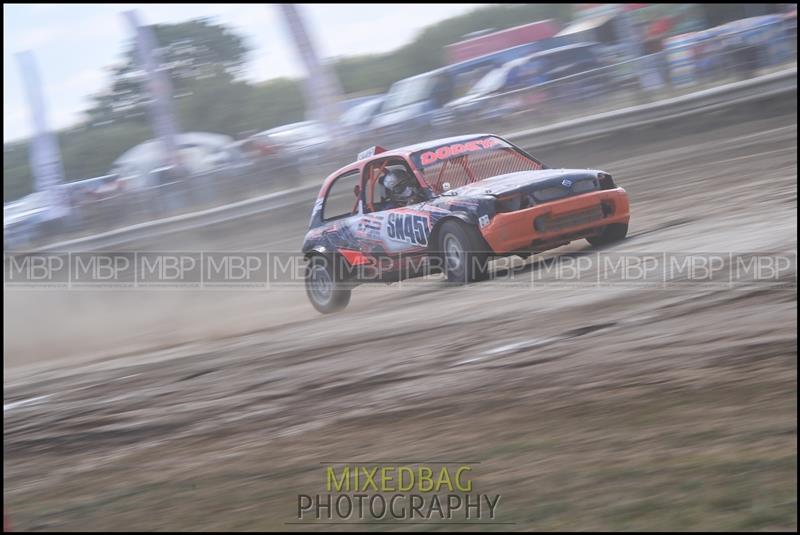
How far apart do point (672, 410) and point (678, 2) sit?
14396mm

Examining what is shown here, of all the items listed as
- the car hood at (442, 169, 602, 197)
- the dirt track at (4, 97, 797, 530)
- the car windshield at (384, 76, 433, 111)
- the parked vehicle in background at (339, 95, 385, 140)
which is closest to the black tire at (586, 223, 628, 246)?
the dirt track at (4, 97, 797, 530)

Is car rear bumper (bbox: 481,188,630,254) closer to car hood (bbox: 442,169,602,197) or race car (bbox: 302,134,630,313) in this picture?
race car (bbox: 302,134,630,313)

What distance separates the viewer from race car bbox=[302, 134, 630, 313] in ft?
27.3

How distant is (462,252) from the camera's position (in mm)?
8508

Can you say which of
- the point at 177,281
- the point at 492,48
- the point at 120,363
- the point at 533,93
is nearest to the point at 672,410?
the point at 120,363

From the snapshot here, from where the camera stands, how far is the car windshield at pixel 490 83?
16.2m

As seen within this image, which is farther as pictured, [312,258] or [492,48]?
[492,48]

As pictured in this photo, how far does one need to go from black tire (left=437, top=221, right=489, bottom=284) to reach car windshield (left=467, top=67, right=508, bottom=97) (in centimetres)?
783

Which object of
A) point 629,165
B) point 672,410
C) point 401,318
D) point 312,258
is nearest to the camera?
point 672,410

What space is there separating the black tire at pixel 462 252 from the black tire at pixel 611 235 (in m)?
1.16

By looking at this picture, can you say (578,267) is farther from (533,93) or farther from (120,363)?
(533,93)

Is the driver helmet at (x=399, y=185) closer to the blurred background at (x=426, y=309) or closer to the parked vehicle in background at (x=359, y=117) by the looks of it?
the blurred background at (x=426, y=309)

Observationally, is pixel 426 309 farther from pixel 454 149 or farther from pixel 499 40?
pixel 499 40

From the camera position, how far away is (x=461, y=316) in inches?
295
